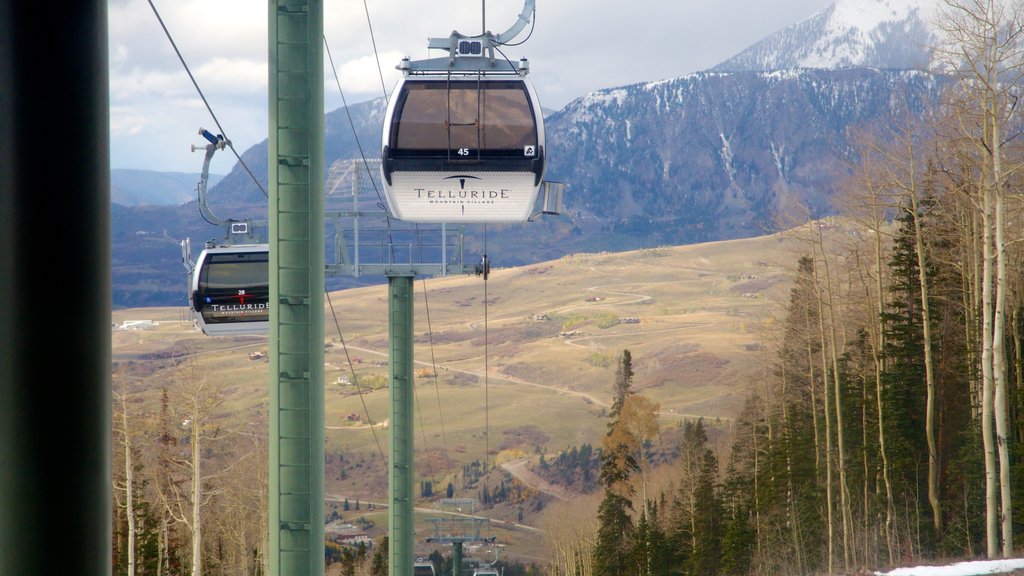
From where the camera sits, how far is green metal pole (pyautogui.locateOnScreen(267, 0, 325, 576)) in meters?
6.35

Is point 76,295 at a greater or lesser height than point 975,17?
lesser

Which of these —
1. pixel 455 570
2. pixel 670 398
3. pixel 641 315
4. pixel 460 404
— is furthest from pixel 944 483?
pixel 641 315

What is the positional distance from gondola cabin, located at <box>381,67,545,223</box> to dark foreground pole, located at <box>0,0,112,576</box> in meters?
10.6

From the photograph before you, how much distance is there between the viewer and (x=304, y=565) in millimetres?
6488

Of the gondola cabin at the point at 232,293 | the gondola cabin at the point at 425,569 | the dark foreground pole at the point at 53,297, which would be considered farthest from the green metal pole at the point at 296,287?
the gondola cabin at the point at 425,569

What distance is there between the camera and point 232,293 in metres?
17.4

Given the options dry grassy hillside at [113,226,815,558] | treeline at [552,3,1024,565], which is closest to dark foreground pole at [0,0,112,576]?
treeline at [552,3,1024,565]

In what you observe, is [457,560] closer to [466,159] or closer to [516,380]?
[466,159]

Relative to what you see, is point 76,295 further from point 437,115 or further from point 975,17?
point 975,17

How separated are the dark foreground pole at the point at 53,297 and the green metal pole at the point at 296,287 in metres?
4.73

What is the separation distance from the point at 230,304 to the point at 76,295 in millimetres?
16429

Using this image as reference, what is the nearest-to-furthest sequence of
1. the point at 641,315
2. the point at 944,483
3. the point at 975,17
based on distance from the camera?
the point at 975,17, the point at 944,483, the point at 641,315

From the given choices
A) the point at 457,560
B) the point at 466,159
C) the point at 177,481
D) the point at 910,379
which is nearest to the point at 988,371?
the point at 466,159

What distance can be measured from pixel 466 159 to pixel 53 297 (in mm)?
11039
